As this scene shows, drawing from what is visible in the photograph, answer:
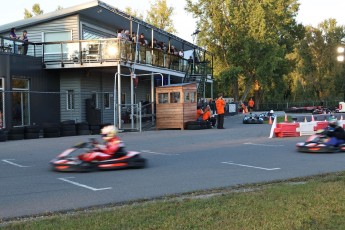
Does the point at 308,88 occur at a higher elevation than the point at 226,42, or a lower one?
lower

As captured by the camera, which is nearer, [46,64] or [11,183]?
[11,183]

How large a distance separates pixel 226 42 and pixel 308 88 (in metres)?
22.3

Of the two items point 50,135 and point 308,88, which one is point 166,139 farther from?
point 308,88

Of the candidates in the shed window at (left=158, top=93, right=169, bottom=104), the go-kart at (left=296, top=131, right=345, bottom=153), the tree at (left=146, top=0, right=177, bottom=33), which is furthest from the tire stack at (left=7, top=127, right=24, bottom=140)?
the tree at (left=146, top=0, right=177, bottom=33)

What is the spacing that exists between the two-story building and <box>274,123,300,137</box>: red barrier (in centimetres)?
741

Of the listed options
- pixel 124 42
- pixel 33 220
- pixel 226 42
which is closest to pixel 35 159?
pixel 33 220

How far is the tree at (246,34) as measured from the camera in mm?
52188

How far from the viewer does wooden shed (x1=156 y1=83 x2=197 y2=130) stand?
2425 centimetres

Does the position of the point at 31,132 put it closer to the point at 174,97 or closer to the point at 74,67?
the point at 74,67

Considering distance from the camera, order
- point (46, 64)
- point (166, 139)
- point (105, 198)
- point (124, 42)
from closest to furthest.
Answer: point (105, 198), point (166, 139), point (124, 42), point (46, 64)

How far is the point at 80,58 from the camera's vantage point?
76.7 ft

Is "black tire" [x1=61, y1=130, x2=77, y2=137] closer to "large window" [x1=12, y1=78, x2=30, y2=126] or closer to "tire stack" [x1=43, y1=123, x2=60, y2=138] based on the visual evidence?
"tire stack" [x1=43, y1=123, x2=60, y2=138]

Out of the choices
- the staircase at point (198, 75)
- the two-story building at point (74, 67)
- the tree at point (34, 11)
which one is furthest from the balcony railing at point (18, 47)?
the tree at point (34, 11)

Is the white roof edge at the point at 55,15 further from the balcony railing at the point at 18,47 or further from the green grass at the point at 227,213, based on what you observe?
the green grass at the point at 227,213
